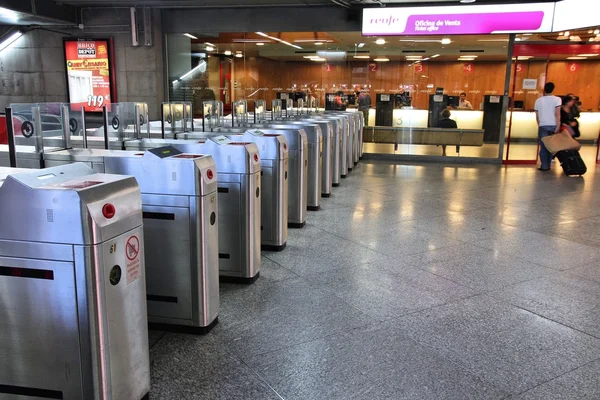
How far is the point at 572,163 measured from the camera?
8.80m

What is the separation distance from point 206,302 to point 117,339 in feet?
2.90

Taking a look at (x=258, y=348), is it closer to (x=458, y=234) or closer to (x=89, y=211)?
(x=89, y=211)

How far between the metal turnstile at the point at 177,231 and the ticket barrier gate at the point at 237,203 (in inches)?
25.5

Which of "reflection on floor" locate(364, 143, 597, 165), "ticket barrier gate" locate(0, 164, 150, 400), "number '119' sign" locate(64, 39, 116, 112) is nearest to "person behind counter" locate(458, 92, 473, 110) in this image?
"reflection on floor" locate(364, 143, 597, 165)

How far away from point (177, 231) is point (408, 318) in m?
1.53

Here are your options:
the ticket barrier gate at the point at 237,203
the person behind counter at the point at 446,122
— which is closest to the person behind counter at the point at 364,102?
the person behind counter at the point at 446,122

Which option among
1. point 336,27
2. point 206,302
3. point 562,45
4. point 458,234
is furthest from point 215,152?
point 562,45

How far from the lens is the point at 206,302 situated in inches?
114

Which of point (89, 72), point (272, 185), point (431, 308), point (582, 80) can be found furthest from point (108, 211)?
point (582, 80)

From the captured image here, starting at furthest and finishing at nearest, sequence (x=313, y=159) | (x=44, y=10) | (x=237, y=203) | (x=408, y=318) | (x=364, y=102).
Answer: (x=364, y=102) → (x=44, y=10) → (x=313, y=159) → (x=237, y=203) → (x=408, y=318)

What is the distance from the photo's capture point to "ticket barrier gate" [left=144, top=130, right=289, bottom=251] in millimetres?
4293

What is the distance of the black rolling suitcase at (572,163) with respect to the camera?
8789mm

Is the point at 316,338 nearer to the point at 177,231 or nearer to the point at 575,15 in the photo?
the point at 177,231

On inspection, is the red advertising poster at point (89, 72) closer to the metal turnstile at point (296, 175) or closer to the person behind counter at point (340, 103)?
the person behind counter at point (340, 103)
